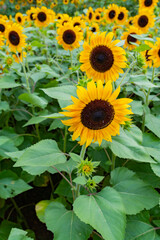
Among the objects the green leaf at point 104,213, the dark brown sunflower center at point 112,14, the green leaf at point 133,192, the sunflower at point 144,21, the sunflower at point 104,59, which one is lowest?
the green leaf at point 133,192

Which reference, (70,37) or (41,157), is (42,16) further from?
(41,157)

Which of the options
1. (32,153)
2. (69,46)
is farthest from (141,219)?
(69,46)

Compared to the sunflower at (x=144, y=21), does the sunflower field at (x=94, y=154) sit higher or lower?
lower

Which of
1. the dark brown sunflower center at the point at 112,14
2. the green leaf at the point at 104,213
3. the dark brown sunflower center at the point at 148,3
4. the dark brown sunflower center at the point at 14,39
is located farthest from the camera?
the dark brown sunflower center at the point at 112,14

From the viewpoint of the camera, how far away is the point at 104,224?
894 millimetres

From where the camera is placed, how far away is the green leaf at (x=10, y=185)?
1424 mm

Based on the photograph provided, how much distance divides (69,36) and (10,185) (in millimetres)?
1250

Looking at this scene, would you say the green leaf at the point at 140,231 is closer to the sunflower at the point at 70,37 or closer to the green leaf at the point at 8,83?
the green leaf at the point at 8,83

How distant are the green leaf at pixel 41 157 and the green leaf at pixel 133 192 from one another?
A: 14.5 inches

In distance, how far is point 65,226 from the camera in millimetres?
1089

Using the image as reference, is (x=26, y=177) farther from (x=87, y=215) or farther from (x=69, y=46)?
(x=69, y=46)

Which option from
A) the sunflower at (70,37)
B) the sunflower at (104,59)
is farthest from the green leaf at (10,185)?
the sunflower at (70,37)

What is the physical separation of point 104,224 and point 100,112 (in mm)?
420

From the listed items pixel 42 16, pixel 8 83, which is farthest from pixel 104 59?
pixel 42 16
